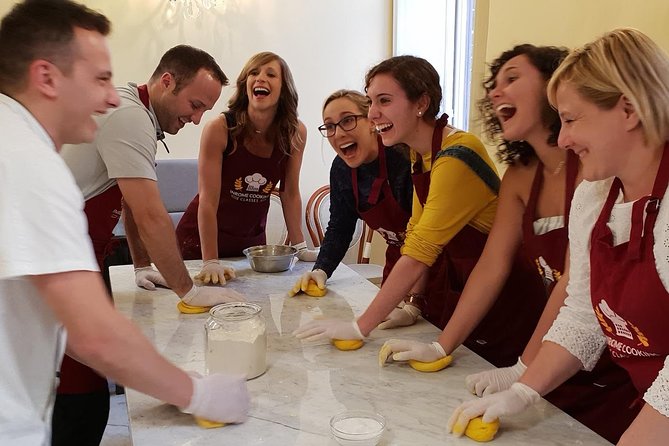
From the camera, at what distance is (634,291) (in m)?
1.01

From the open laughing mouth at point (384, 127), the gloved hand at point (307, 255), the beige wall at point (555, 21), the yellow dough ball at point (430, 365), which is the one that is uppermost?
the beige wall at point (555, 21)

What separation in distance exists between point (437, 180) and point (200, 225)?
1.19 m

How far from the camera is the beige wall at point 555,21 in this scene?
1910 mm

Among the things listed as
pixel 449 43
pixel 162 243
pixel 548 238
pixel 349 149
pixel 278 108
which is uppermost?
pixel 449 43

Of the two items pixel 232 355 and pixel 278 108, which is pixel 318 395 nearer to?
pixel 232 355

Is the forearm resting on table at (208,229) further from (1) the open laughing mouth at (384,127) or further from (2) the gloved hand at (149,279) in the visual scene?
(1) the open laughing mouth at (384,127)

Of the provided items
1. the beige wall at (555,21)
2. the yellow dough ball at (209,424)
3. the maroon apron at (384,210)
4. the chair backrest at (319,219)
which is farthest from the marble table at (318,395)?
the chair backrest at (319,219)

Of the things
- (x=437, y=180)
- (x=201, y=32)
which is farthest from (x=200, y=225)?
(x=201, y=32)

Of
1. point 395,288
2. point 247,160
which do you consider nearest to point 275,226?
point 247,160

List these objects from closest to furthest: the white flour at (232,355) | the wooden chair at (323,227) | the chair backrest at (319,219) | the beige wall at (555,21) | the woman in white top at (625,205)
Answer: the woman in white top at (625,205) → the white flour at (232,355) → the beige wall at (555,21) → the wooden chair at (323,227) → the chair backrest at (319,219)

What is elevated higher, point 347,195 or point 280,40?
point 280,40

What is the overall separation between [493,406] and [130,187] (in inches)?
47.6

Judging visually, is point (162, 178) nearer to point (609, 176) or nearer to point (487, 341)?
point (487, 341)

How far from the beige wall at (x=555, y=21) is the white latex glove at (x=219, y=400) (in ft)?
4.28
